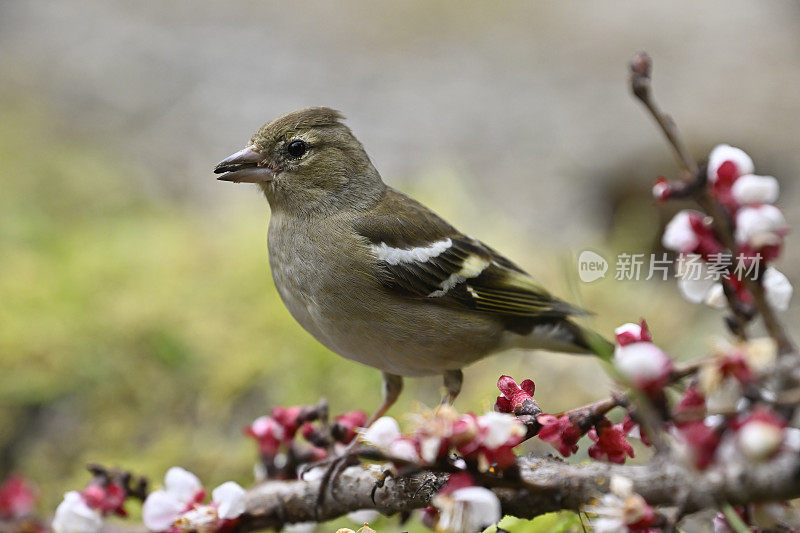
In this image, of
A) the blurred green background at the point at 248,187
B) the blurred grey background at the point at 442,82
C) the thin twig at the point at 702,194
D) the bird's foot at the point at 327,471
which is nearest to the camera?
the thin twig at the point at 702,194

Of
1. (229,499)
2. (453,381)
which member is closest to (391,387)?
(453,381)

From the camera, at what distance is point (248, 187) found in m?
4.76

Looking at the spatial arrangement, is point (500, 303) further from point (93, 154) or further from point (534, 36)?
point (534, 36)

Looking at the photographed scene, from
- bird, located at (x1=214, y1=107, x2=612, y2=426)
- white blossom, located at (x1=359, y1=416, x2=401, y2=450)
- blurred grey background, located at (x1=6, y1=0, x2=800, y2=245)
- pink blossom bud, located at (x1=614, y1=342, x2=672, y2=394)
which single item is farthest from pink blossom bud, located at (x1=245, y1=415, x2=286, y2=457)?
blurred grey background, located at (x1=6, y1=0, x2=800, y2=245)

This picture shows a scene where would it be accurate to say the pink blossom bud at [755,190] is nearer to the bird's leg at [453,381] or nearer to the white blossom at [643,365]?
the white blossom at [643,365]

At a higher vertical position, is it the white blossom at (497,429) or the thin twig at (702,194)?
the thin twig at (702,194)

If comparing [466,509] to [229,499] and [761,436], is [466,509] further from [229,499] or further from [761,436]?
[229,499]

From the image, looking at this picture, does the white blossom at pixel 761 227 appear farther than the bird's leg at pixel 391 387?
No

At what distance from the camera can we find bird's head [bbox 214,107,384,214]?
1.95m

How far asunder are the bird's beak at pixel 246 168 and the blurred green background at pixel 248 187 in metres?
0.80

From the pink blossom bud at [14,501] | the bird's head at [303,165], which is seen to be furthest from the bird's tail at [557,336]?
the pink blossom bud at [14,501]

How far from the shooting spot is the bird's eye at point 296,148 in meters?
1.99

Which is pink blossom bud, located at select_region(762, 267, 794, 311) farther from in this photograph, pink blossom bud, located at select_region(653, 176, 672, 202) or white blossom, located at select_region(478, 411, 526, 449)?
white blossom, located at select_region(478, 411, 526, 449)

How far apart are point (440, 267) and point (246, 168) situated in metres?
0.56
